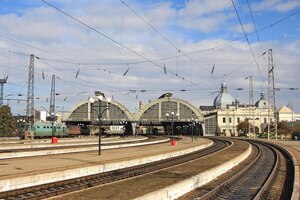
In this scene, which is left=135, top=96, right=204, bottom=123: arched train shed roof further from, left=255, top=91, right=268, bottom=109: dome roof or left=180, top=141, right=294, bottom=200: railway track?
left=180, top=141, right=294, bottom=200: railway track

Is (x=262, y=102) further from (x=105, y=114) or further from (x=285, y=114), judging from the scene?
(x=105, y=114)

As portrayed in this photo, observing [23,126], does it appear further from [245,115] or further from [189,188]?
[245,115]

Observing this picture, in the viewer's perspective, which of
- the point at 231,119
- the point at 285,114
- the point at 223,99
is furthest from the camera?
the point at 285,114

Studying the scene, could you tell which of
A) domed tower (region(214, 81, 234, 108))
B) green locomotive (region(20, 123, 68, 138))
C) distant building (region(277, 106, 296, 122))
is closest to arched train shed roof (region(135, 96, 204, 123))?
domed tower (region(214, 81, 234, 108))

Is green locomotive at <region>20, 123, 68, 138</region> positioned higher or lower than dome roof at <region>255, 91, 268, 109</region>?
lower

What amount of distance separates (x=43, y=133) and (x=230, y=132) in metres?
80.2

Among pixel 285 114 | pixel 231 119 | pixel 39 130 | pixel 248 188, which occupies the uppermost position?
pixel 285 114

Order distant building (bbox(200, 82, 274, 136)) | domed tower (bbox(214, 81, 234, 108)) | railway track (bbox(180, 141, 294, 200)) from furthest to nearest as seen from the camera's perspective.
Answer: domed tower (bbox(214, 81, 234, 108)), distant building (bbox(200, 82, 274, 136)), railway track (bbox(180, 141, 294, 200))

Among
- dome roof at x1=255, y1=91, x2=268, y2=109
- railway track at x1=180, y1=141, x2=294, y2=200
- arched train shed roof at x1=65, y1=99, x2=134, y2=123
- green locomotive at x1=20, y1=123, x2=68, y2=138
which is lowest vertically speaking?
railway track at x1=180, y1=141, x2=294, y2=200

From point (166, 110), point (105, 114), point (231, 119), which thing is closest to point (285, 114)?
point (231, 119)

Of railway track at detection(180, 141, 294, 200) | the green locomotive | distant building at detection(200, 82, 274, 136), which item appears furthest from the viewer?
distant building at detection(200, 82, 274, 136)

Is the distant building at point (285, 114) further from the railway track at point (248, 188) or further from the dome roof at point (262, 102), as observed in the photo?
the railway track at point (248, 188)

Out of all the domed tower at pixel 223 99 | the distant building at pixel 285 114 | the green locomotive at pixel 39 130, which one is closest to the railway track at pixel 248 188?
the green locomotive at pixel 39 130

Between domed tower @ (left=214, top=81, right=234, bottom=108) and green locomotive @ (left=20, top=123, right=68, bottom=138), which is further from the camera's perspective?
domed tower @ (left=214, top=81, right=234, bottom=108)
